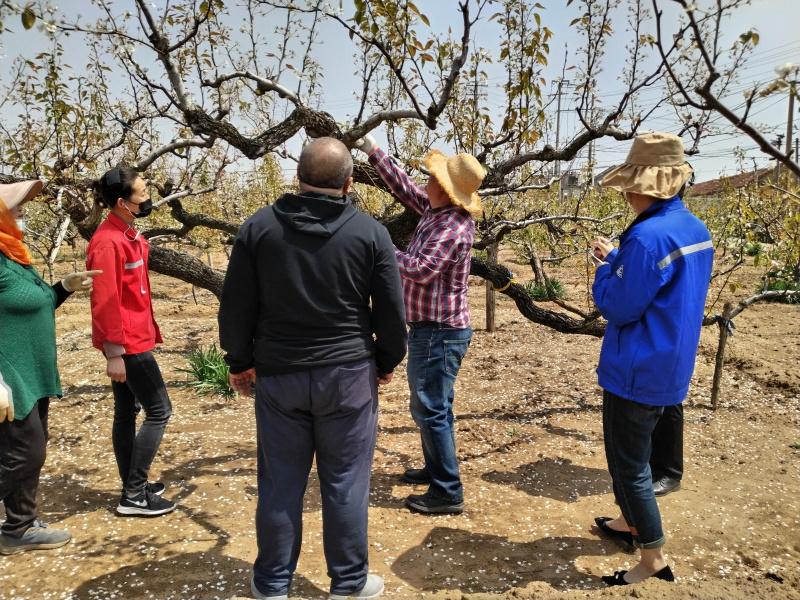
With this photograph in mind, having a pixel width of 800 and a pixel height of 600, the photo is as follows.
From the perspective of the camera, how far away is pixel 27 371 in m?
2.53

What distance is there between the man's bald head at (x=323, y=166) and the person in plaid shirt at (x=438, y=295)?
88 centimetres

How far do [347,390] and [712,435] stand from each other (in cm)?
365

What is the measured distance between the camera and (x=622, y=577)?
7.87ft

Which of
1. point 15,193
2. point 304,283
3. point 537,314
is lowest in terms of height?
point 537,314

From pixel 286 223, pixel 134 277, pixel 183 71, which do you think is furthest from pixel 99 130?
pixel 286 223

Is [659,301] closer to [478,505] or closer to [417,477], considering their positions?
[478,505]

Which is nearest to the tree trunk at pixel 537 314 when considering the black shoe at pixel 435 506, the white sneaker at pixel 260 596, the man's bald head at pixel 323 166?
the black shoe at pixel 435 506

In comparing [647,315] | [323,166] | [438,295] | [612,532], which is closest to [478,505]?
[612,532]

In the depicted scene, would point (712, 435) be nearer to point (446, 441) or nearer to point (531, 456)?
point (531, 456)

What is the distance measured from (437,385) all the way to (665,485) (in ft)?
4.92

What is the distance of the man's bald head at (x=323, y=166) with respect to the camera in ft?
6.56

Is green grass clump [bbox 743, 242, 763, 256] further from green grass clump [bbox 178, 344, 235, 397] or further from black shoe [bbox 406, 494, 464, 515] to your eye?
green grass clump [bbox 178, 344, 235, 397]

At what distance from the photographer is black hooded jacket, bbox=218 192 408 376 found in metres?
1.97

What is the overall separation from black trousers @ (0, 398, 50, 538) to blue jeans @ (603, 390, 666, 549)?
260 centimetres
